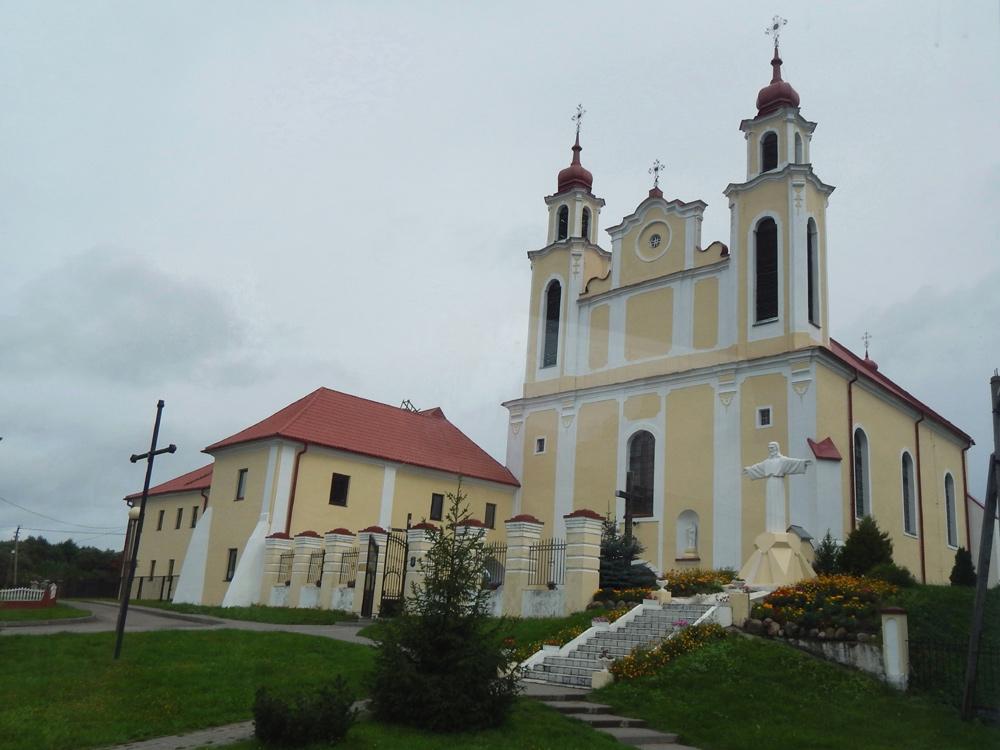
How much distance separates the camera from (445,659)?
33.2ft

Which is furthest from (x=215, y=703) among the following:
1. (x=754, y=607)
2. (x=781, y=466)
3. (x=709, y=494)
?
(x=709, y=494)

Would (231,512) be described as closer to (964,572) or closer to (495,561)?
(495,561)

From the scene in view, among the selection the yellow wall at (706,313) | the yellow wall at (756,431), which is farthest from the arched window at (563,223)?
the yellow wall at (756,431)

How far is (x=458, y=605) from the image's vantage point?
10531 millimetres

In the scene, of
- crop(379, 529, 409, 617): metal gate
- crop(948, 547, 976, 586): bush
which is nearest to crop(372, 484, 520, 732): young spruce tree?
crop(379, 529, 409, 617): metal gate

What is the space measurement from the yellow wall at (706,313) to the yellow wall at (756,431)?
2219 mm

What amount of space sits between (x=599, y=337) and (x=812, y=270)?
25.2 feet

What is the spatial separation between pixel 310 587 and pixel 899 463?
769 inches

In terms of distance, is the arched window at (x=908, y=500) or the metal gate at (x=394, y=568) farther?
the arched window at (x=908, y=500)

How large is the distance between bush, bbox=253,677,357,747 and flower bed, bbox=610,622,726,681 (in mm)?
6128

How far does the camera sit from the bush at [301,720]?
855 centimetres

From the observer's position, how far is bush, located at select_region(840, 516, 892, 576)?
22.5m

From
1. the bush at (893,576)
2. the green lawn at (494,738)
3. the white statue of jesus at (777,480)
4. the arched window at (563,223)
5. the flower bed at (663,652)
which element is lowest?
the green lawn at (494,738)

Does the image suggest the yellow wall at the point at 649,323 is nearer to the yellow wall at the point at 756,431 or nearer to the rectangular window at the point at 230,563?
the yellow wall at the point at 756,431
